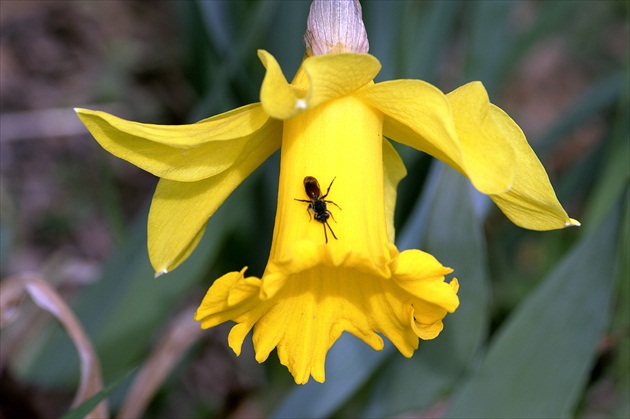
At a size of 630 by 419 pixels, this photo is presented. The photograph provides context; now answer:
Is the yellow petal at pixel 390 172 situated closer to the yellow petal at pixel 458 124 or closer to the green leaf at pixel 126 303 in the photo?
the yellow petal at pixel 458 124

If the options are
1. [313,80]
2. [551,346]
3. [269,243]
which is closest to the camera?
[313,80]

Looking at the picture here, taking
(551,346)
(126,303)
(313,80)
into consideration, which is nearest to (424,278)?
(313,80)

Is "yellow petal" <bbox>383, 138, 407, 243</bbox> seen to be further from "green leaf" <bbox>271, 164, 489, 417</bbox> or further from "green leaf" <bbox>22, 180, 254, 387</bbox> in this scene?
"green leaf" <bbox>22, 180, 254, 387</bbox>

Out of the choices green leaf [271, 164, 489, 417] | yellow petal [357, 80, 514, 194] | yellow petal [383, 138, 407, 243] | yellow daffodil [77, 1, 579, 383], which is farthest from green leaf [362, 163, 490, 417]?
yellow petal [357, 80, 514, 194]

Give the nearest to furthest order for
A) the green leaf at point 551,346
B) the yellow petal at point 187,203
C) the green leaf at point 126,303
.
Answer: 1. the yellow petal at point 187,203
2. the green leaf at point 551,346
3. the green leaf at point 126,303

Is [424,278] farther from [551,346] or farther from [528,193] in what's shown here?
[551,346]

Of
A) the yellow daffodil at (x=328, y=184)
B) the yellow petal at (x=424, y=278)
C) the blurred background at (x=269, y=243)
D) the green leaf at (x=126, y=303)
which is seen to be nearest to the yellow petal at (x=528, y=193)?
the yellow daffodil at (x=328, y=184)
